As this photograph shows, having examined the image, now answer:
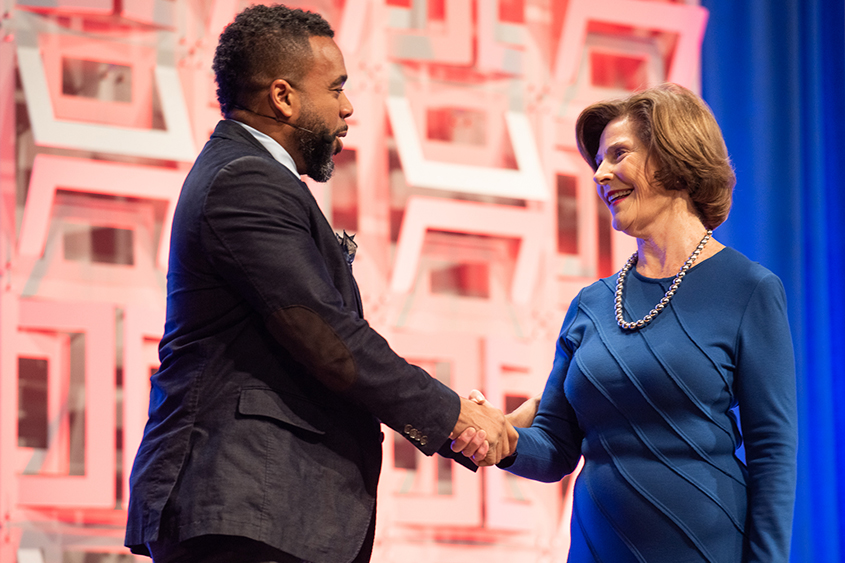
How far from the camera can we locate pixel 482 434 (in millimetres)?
1750

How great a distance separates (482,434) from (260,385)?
527 millimetres

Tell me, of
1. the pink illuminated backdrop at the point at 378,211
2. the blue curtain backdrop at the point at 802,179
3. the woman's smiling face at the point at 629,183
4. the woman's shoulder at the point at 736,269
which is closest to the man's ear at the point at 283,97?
the woman's smiling face at the point at 629,183

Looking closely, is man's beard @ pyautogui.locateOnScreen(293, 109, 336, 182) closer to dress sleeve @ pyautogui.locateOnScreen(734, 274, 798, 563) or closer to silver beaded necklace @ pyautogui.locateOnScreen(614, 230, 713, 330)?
silver beaded necklace @ pyautogui.locateOnScreen(614, 230, 713, 330)

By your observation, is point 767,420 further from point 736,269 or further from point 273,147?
point 273,147

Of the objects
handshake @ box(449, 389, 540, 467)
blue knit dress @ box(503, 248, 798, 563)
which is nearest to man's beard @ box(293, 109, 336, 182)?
handshake @ box(449, 389, 540, 467)

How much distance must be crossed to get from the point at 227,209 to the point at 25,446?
5.52 ft

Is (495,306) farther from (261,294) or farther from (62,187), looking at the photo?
(261,294)

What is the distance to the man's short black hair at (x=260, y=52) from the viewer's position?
1.66 m

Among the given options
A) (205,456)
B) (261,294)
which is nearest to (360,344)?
(261,294)

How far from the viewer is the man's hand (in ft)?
5.62

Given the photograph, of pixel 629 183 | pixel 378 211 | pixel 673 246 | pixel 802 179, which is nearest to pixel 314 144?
pixel 629 183

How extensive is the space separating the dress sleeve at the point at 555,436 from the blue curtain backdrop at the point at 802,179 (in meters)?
1.79

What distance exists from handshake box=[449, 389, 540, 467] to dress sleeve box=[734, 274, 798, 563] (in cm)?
50

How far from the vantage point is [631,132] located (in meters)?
1.82
